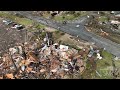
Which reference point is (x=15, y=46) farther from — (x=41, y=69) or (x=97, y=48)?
(x=97, y=48)

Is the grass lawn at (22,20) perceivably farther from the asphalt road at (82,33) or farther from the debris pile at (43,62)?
the debris pile at (43,62)

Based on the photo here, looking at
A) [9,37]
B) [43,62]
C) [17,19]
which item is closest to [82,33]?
[43,62]

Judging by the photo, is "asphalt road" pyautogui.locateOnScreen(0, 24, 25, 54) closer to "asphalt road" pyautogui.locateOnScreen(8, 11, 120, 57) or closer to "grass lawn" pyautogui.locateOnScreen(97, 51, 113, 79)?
"asphalt road" pyautogui.locateOnScreen(8, 11, 120, 57)

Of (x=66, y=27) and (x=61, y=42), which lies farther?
(x=66, y=27)

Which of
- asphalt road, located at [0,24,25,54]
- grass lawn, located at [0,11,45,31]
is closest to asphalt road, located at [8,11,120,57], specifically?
grass lawn, located at [0,11,45,31]

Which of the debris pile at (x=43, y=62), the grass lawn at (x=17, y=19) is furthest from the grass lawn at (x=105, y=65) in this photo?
the grass lawn at (x=17, y=19)

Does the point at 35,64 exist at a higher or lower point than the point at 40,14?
lower

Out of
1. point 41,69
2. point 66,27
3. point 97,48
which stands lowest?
point 41,69
